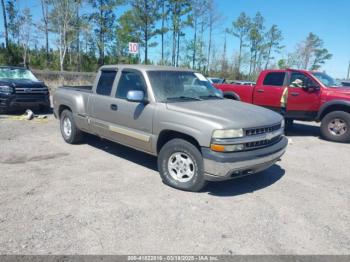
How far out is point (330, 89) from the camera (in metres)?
8.10

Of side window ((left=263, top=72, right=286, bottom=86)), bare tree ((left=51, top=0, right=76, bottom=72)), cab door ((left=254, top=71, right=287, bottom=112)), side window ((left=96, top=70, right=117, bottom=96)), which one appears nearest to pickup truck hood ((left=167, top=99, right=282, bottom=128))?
side window ((left=96, top=70, right=117, bottom=96))

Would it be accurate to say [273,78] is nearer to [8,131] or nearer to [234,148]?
[234,148]

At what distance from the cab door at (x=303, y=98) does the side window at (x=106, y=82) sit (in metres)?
5.59

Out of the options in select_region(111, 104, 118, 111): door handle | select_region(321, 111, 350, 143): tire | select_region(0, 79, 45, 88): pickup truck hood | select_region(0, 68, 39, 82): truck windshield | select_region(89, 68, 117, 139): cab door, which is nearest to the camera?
select_region(111, 104, 118, 111): door handle

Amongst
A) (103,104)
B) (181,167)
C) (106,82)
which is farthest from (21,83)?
(181,167)

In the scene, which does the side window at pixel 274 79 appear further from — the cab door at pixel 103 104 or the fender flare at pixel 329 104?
the cab door at pixel 103 104

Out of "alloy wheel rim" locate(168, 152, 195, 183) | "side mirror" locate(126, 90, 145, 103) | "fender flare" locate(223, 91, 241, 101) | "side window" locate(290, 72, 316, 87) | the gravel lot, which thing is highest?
"side window" locate(290, 72, 316, 87)

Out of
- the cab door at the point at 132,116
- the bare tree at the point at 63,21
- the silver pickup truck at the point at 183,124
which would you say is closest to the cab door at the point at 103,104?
the silver pickup truck at the point at 183,124

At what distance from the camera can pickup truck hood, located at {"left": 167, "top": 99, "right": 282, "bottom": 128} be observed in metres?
3.89

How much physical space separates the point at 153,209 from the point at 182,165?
2.72 ft

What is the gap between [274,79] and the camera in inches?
359

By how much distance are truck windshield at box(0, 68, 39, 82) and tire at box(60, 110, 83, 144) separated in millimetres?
5401

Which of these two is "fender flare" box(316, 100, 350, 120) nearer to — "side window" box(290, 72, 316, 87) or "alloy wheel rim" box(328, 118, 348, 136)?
"alloy wheel rim" box(328, 118, 348, 136)

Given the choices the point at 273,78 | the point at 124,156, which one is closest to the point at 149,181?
the point at 124,156
